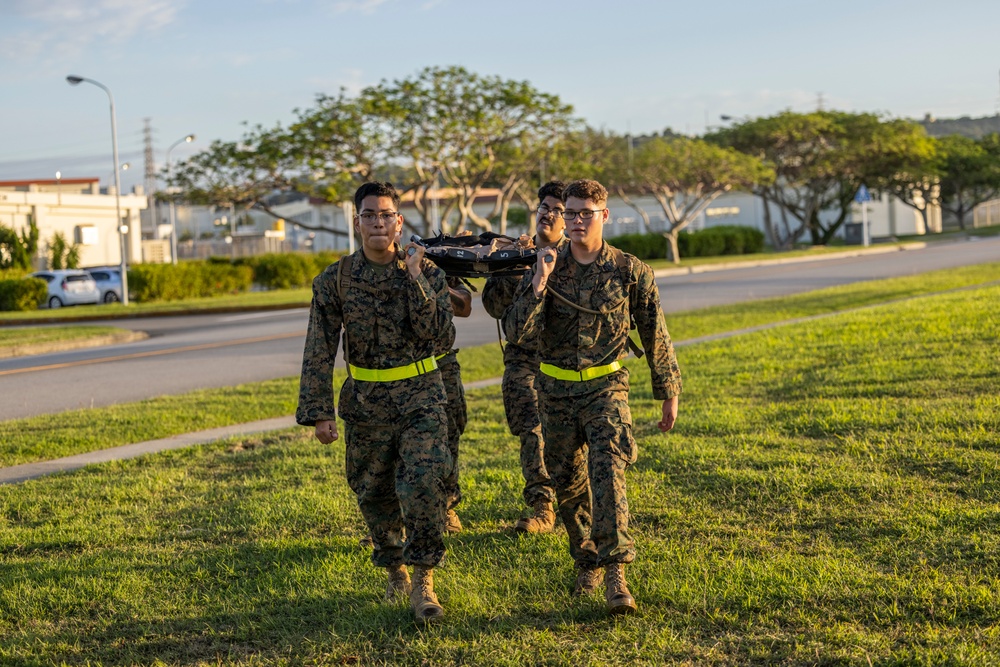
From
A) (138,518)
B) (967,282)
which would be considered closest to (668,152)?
(967,282)

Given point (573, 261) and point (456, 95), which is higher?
point (456, 95)

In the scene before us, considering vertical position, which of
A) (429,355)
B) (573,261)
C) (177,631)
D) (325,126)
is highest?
(325,126)

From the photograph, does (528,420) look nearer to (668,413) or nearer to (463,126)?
(668,413)

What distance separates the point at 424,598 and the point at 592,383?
1.19 meters

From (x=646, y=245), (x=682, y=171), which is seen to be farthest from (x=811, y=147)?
(x=682, y=171)

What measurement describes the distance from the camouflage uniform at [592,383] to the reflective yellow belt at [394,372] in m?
0.40

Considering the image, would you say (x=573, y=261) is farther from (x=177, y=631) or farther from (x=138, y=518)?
(x=138, y=518)

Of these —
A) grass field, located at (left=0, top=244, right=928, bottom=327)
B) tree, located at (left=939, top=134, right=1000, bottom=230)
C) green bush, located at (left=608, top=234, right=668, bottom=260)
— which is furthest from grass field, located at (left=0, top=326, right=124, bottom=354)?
tree, located at (left=939, top=134, right=1000, bottom=230)

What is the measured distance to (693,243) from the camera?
5431cm

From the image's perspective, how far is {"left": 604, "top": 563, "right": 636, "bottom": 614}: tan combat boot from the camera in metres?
4.75

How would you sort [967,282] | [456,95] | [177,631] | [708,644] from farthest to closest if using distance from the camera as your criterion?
[456,95] → [967,282] → [177,631] → [708,644]

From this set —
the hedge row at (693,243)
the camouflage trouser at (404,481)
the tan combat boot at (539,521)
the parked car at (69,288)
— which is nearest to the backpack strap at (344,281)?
the camouflage trouser at (404,481)

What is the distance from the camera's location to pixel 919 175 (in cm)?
6444

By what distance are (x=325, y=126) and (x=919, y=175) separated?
1625 inches
